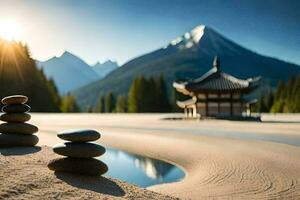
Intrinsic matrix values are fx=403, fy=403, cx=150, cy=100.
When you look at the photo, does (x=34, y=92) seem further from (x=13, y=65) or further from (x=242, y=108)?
(x=242, y=108)

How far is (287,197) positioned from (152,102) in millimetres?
71678

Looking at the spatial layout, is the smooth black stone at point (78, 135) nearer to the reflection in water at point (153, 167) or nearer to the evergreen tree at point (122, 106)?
the reflection in water at point (153, 167)

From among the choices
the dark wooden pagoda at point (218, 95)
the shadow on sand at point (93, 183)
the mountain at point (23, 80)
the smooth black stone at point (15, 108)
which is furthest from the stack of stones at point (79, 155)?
the mountain at point (23, 80)

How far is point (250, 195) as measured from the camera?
9.84 m

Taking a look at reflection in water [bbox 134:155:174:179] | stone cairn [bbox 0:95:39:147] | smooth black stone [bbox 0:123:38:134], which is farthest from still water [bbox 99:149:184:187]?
smooth black stone [bbox 0:123:38:134]

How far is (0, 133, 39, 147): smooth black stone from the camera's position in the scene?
47.7ft

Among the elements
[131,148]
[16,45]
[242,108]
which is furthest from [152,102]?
[131,148]

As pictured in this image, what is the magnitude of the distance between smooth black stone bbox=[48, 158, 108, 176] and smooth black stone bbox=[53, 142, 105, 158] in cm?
14

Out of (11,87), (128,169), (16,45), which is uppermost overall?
(16,45)

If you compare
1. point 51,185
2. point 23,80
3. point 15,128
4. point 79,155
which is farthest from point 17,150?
point 23,80

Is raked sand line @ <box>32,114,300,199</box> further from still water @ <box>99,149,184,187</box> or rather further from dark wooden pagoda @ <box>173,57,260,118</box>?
dark wooden pagoda @ <box>173,57,260,118</box>

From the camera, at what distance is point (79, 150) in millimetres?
10188

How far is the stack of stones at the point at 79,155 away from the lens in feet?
33.0

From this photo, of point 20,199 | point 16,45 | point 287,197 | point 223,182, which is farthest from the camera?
point 16,45
